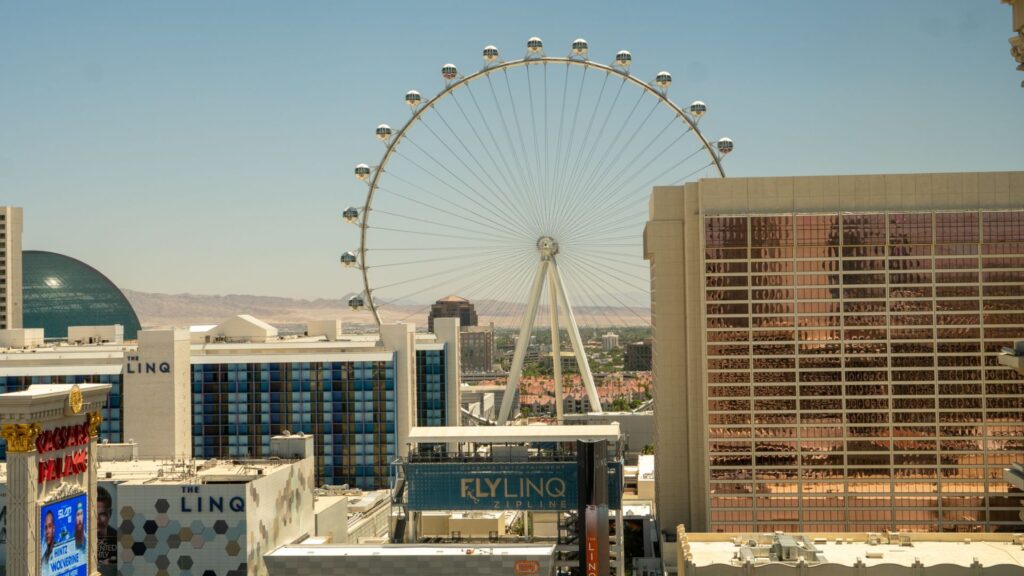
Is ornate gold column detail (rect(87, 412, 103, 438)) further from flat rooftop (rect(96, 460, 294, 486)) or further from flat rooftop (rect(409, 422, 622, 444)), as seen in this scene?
flat rooftop (rect(409, 422, 622, 444))

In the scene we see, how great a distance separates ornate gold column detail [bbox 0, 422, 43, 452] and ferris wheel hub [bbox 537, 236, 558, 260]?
50.8 m

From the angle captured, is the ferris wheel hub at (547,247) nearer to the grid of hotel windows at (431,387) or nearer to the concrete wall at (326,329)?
the grid of hotel windows at (431,387)

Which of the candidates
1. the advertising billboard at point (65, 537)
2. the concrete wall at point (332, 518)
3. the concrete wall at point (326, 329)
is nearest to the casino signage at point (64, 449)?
the advertising billboard at point (65, 537)

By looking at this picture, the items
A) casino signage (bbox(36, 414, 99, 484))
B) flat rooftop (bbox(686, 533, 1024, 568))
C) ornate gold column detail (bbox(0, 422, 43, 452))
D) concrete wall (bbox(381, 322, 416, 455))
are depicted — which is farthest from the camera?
concrete wall (bbox(381, 322, 416, 455))

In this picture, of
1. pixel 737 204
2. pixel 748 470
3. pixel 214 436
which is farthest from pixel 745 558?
pixel 214 436

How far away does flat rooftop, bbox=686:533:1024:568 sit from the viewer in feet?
187

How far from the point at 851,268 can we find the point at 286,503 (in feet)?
131

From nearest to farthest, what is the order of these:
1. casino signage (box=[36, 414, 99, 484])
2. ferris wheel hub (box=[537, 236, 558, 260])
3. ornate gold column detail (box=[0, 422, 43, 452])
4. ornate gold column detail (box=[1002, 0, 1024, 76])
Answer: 1. ornate gold column detail (box=[1002, 0, 1024, 76])
2. ornate gold column detail (box=[0, 422, 43, 452])
3. casino signage (box=[36, 414, 99, 484])
4. ferris wheel hub (box=[537, 236, 558, 260])

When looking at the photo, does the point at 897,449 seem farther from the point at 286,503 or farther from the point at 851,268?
the point at 286,503

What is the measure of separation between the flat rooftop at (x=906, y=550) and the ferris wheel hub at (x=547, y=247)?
42018 mm

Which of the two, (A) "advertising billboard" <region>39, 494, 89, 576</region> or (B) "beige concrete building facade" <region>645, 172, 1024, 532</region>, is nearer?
(A) "advertising billboard" <region>39, 494, 89, 576</region>

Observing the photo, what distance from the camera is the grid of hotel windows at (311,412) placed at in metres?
111

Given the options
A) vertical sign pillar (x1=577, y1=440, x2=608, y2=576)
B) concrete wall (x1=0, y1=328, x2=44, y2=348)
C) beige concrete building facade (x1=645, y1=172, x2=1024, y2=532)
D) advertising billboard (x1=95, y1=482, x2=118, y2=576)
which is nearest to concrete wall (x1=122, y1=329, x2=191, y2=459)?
concrete wall (x1=0, y1=328, x2=44, y2=348)

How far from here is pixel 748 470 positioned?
3337 inches
